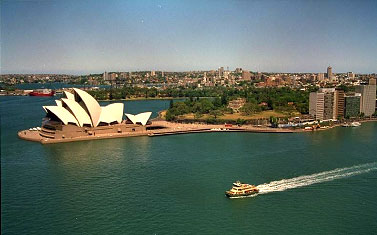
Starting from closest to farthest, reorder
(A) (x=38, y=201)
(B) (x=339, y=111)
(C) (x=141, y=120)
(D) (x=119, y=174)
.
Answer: (A) (x=38, y=201)
(D) (x=119, y=174)
(C) (x=141, y=120)
(B) (x=339, y=111)

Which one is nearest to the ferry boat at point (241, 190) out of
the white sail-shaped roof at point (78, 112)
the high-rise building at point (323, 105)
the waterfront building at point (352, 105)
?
the white sail-shaped roof at point (78, 112)

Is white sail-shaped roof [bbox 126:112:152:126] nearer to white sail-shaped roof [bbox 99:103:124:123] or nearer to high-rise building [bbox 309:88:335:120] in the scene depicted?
white sail-shaped roof [bbox 99:103:124:123]

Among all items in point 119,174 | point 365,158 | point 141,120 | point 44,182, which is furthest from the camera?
point 141,120

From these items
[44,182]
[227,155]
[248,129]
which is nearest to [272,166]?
[227,155]

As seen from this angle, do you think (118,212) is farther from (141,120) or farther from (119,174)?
(141,120)

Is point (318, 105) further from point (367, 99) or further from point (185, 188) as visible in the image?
point (185, 188)

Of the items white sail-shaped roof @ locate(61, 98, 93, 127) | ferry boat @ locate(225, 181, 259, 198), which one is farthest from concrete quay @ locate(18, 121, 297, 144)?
ferry boat @ locate(225, 181, 259, 198)


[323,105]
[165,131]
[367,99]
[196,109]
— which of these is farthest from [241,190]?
[367,99]
